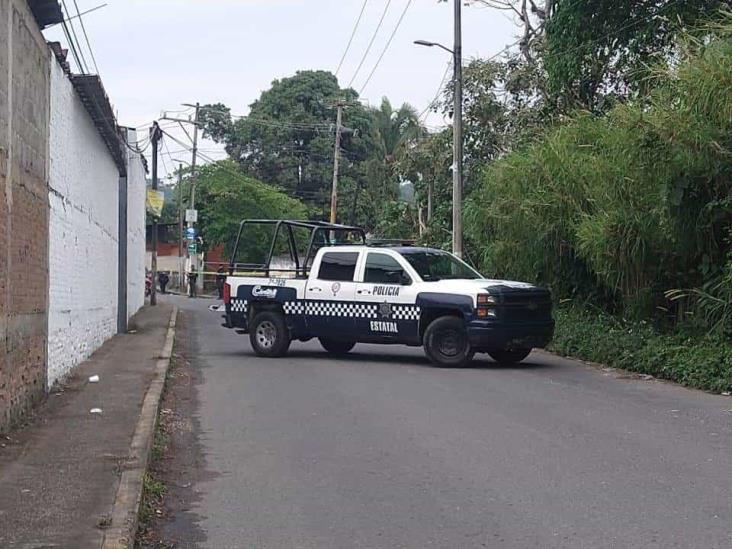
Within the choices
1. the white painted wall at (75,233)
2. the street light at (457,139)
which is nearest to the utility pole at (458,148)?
the street light at (457,139)

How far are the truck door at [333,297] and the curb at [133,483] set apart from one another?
18.7 feet

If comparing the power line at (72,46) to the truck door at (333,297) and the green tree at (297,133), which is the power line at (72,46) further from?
the green tree at (297,133)

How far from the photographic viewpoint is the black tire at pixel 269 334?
19344 mm

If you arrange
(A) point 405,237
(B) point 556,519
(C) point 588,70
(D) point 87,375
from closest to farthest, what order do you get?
(B) point 556,519 → (D) point 87,375 → (C) point 588,70 → (A) point 405,237

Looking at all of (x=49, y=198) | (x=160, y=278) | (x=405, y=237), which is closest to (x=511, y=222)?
(x=49, y=198)

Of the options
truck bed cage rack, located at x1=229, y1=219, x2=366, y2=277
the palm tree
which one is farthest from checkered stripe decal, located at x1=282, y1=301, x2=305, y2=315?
the palm tree

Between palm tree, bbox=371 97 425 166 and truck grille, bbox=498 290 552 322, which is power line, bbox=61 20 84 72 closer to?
truck grille, bbox=498 290 552 322

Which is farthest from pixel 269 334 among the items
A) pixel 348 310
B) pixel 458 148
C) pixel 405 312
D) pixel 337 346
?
pixel 458 148

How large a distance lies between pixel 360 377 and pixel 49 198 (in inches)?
217

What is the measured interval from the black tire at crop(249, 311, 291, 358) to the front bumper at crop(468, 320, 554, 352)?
400cm

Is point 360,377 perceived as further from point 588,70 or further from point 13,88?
point 588,70

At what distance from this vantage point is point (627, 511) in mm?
7121

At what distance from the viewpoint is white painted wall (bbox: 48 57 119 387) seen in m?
13.3

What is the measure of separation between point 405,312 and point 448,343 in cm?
91
